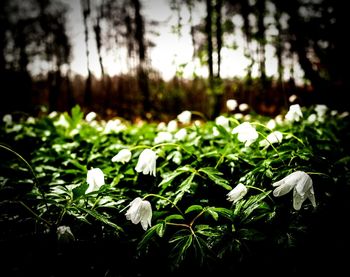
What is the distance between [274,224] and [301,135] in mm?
1307

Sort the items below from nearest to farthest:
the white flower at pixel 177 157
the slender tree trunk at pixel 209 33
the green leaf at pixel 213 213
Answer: the green leaf at pixel 213 213, the white flower at pixel 177 157, the slender tree trunk at pixel 209 33

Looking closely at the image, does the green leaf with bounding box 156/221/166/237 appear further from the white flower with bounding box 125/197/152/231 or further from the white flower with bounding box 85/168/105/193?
the white flower with bounding box 85/168/105/193

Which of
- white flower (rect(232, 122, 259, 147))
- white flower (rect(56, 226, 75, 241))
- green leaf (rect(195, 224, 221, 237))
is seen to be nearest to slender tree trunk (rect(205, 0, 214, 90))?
white flower (rect(232, 122, 259, 147))

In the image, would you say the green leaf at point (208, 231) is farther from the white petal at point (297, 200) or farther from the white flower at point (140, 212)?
the white petal at point (297, 200)

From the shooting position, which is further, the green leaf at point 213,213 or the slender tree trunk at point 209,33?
the slender tree trunk at point 209,33

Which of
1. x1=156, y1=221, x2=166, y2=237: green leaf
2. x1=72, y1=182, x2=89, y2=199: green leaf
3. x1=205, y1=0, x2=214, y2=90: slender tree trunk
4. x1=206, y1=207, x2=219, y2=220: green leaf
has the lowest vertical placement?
x1=156, y1=221, x2=166, y2=237: green leaf

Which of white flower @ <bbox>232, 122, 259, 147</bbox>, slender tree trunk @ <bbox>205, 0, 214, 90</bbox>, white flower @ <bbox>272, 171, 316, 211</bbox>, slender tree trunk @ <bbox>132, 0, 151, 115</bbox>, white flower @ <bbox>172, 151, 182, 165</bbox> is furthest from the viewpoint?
slender tree trunk @ <bbox>132, 0, 151, 115</bbox>

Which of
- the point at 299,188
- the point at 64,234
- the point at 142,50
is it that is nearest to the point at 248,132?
the point at 299,188

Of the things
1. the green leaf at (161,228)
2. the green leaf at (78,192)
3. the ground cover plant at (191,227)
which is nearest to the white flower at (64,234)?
the ground cover plant at (191,227)

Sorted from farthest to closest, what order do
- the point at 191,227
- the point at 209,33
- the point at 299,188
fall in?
the point at 209,33 → the point at 191,227 → the point at 299,188

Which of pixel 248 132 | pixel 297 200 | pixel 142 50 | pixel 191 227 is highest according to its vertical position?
pixel 142 50

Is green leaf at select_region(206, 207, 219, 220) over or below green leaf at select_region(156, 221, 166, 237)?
over

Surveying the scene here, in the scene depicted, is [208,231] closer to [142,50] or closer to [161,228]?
[161,228]

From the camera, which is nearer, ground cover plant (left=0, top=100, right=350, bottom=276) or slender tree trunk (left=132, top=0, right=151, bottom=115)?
ground cover plant (left=0, top=100, right=350, bottom=276)
